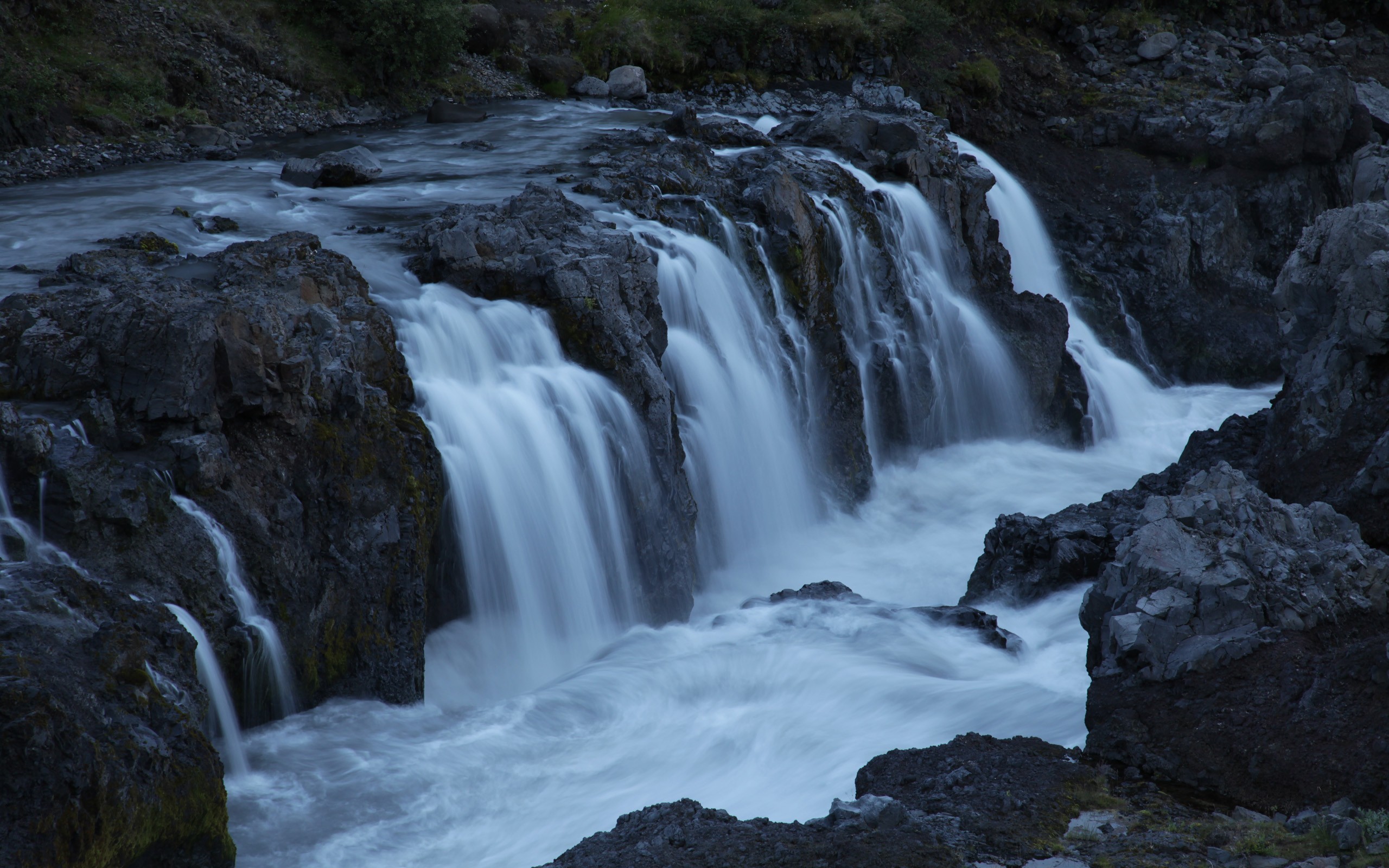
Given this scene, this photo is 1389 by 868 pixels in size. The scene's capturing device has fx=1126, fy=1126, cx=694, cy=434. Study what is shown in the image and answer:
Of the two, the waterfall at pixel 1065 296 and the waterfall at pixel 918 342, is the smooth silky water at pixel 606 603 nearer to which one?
the waterfall at pixel 918 342

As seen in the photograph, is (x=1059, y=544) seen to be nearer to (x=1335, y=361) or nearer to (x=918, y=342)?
(x=1335, y=361)

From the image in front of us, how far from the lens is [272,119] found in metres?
24.8

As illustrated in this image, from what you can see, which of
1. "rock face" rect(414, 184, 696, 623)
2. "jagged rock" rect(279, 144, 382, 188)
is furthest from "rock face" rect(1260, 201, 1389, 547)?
A: "jagged rock" rect(279, 144, 382, 188)

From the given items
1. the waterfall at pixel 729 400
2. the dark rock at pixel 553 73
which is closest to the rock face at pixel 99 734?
the waterfall at pixel 729 400

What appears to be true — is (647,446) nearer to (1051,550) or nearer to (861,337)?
(1051,550)

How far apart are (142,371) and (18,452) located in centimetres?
117

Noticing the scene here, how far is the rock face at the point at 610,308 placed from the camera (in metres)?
13.5

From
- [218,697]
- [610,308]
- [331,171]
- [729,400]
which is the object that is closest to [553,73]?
[331,171]

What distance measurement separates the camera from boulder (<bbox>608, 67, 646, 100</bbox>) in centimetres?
3031

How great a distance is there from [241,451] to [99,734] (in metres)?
3.48

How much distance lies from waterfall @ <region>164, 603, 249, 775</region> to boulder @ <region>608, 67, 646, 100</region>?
23.7 m

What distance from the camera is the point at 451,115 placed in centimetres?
2619

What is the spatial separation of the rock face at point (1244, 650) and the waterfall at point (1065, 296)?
1136cm

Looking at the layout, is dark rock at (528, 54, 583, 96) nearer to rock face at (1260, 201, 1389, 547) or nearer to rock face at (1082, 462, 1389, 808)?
rock face at (1260, 201, 1389, 547)
